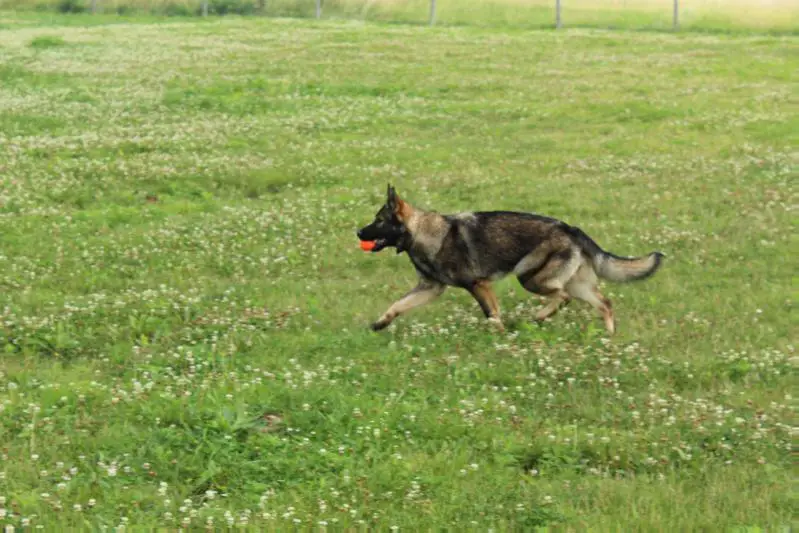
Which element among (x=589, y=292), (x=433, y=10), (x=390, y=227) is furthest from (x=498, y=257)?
(x=433, y=10)

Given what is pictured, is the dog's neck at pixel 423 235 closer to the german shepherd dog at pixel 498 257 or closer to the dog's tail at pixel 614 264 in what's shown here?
the german shepherd dog at pixel 498 257

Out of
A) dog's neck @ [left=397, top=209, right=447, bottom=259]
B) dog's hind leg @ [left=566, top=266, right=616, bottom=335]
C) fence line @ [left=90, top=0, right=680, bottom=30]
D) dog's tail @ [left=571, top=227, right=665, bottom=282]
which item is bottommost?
dog's hind leg @ [left=566, top=266, right=616, bottom=335]

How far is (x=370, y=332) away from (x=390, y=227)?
137 centimetres

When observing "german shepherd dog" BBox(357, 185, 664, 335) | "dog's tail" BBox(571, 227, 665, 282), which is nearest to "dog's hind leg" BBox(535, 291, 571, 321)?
"german shepherd dog" BBox(357, 185, 664, 335)

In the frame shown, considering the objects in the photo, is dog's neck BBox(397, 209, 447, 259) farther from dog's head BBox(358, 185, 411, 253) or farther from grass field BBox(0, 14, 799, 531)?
grass field BBox(0, 14, 799, 531)

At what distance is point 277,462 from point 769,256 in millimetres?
8886

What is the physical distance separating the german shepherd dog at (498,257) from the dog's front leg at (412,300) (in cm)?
1

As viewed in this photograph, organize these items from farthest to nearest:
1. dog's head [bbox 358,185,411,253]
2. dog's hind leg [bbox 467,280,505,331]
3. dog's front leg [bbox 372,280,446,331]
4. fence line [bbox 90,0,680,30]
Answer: fence line [bbox 90,0,680,30]
dog's head [bbox 358,185,411,253]
dog's hind leg [bbox 467,280,505,331]
dog's front leg [bbox 372,280,446,331]

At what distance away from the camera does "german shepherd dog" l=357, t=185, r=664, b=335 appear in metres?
10.6

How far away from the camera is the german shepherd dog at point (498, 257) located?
10.6m

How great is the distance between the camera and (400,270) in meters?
13.3

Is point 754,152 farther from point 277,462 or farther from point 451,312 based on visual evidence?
point 277,462

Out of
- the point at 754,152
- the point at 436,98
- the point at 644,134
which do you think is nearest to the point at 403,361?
the point at 754,152

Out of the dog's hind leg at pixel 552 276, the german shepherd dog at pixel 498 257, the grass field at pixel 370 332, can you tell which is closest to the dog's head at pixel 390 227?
the german shepherd dog at pixel 498 257
